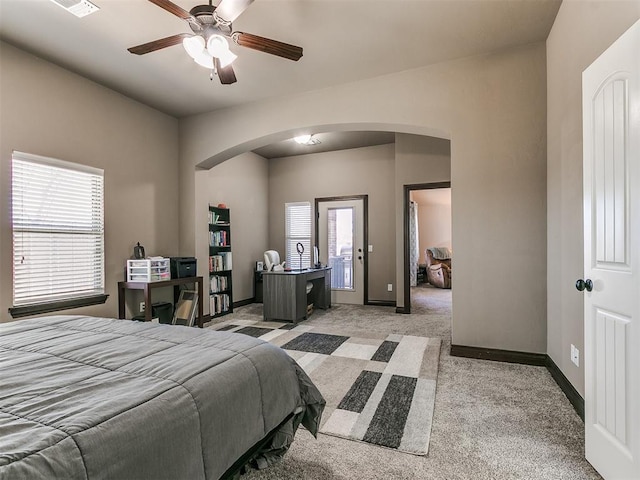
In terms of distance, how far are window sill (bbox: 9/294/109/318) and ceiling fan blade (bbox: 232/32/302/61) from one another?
296 cm

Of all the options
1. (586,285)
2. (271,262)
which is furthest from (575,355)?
(271,262)

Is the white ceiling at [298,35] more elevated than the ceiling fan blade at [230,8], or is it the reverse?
the white ceiling at [298,35]

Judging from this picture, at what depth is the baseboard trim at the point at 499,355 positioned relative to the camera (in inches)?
117

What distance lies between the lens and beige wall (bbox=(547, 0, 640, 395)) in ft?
6.45

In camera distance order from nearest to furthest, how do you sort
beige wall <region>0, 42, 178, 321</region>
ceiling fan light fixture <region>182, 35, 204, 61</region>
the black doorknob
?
the black doorknob
ceiling fan light fixture <region>182, 35, 204, 61</region>
beige wall <region>0, 42, 178, 321</region>

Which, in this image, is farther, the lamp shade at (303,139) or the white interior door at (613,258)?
the lamp shade at (303,139)

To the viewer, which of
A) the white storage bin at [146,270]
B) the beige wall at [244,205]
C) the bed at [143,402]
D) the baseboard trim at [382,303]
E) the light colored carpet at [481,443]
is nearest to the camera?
the bed at [143,402]

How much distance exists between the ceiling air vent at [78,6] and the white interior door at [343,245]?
4522 mm

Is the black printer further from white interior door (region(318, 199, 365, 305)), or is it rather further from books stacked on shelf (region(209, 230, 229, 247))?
white interior door (region(318, 199, 365, 305))

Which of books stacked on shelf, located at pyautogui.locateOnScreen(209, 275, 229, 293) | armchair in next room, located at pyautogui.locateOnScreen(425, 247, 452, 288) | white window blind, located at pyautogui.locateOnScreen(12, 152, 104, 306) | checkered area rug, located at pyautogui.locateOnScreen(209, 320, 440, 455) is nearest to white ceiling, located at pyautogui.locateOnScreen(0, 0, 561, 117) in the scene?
white window blind, located at pyautogui.locateOnScreen(12, 152, 104, 306)

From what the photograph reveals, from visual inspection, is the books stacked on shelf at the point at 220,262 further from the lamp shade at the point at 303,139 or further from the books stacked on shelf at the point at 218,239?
the lamp shade at the point at 303,139

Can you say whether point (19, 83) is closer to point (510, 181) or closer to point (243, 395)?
point (243, 395)

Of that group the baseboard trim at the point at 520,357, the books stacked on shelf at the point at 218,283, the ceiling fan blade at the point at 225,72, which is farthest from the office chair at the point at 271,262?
the ceiling fan blade at the point at 225,72

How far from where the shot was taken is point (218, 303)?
5.15 metres
